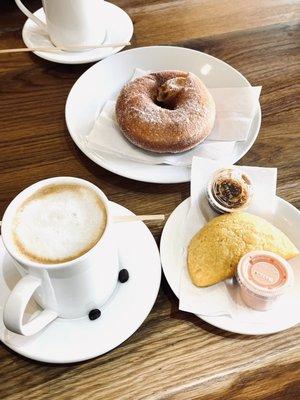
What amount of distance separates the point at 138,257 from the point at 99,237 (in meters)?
0.14

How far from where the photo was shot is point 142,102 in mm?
854

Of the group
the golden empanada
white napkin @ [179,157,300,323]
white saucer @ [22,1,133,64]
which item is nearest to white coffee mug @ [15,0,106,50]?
white saucer @ [22,1,133,64]

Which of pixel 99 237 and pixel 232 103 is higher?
pixel 99 237

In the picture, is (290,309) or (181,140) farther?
(181,140)

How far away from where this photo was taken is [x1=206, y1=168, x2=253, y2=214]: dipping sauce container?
2.42ft

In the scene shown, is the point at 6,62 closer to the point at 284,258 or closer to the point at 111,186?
the point at 111,186

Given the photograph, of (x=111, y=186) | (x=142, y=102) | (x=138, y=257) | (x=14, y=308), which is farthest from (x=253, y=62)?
(x=14, y=308)

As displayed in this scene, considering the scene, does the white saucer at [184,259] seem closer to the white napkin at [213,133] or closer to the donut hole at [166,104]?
the white napkin at [213,133]

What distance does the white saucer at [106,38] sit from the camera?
1.01 m

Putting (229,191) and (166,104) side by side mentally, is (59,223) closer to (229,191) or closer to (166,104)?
(229,191)

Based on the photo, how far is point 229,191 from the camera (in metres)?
0.74

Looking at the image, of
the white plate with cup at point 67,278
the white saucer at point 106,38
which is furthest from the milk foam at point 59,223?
the white saucer at point 106,38

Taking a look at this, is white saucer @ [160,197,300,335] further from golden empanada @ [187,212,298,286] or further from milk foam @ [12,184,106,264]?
milk foam @ [12,184,106,264]

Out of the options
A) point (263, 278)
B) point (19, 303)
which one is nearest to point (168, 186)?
point (263, 278)
